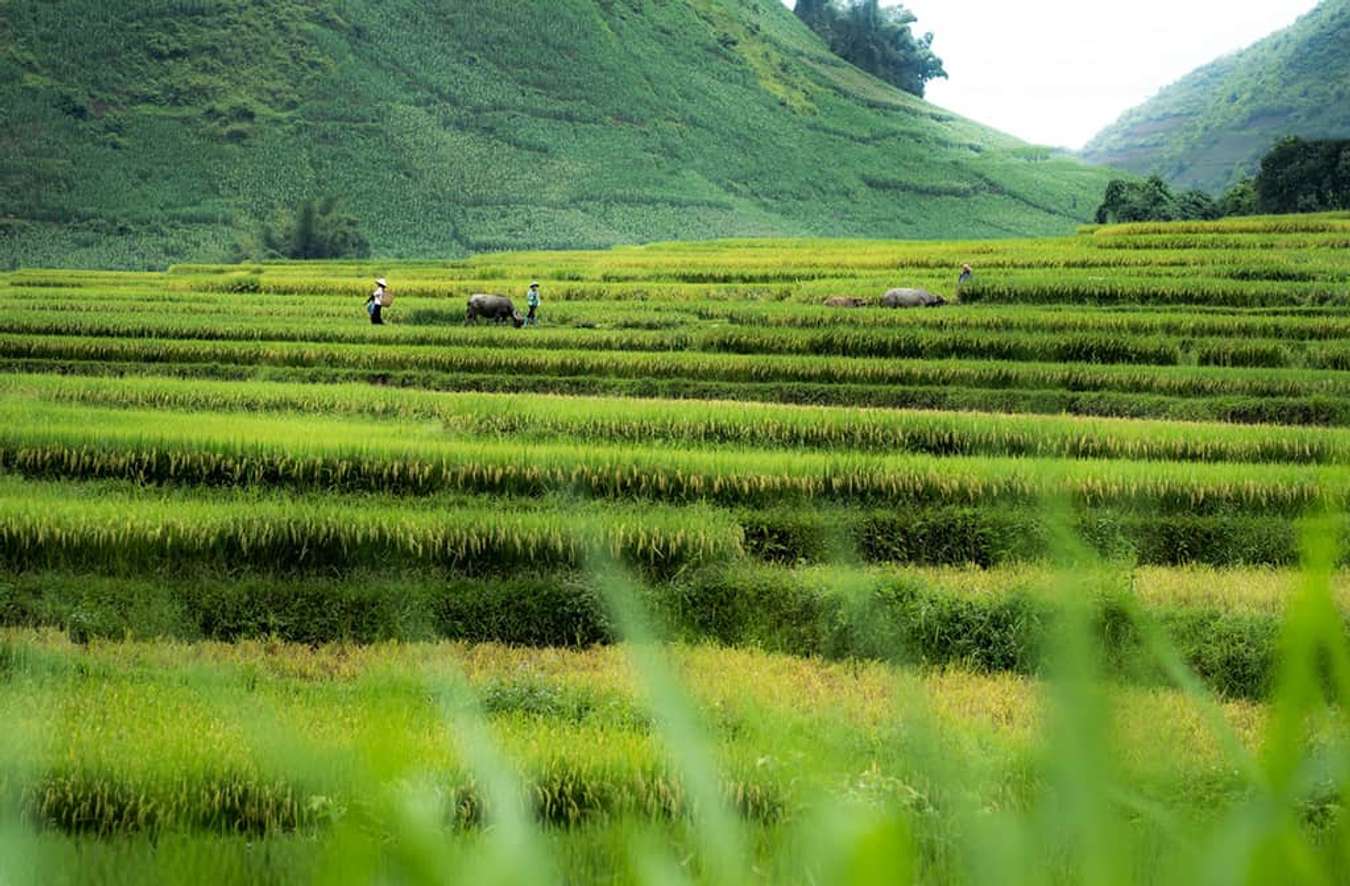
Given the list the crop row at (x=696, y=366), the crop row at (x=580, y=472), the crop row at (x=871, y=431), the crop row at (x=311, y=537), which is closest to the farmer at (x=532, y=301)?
the crop row at (x=696, y=366)

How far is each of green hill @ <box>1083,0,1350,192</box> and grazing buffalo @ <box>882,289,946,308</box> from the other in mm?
68290

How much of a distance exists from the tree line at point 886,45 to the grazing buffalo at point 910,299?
4127 inches

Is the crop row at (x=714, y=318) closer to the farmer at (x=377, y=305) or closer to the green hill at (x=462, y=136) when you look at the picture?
the farmer at (x=377, y=305)

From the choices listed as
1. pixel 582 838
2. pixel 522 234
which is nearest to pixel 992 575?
pixel 582 838

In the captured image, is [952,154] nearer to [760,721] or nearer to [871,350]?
[871,350]

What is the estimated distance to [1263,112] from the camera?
105m

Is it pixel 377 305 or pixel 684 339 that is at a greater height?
pixel 377 305

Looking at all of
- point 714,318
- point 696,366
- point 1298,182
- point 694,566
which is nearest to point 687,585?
point 694,566

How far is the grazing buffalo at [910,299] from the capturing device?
2336 cm

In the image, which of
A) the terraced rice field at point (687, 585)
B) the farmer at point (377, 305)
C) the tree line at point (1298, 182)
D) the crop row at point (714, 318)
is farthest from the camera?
the tree line at point (1298, 182)

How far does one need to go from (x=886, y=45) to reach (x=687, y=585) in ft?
403

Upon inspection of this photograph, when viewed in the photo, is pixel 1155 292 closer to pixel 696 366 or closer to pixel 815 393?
pixel 815 393

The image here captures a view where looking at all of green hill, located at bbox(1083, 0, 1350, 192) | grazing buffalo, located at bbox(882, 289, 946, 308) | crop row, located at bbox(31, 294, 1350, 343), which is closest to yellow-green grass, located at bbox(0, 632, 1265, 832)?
crop row, located at bbox(31, 294, 1350, 343)

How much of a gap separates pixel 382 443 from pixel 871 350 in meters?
10.2
